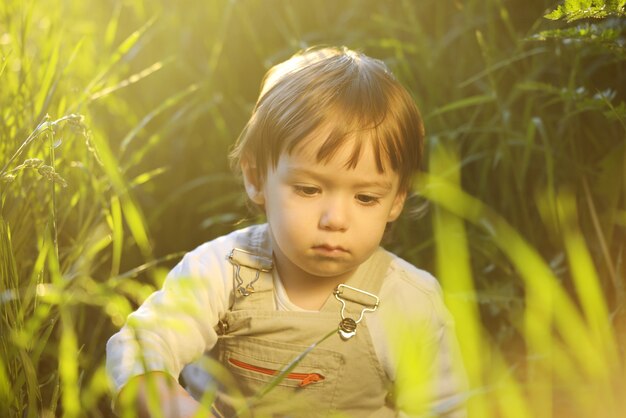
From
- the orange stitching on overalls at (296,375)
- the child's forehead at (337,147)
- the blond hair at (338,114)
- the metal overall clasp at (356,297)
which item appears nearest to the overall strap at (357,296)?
the metal overall clasp at (356,297)

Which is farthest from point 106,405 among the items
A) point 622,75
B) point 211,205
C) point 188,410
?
point 622,75

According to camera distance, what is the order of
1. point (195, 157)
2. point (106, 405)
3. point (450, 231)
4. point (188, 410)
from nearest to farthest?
point (188, 410), point (106, 405), point (450, 231), point (195, 157)

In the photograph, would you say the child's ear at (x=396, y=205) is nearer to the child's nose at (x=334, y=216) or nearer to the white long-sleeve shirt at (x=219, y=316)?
the white long-sleeve shirt at (x=219, y=316)

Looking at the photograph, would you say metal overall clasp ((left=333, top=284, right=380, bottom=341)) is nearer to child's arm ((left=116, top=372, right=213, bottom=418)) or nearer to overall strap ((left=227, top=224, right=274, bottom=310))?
overall strap ((left=227, top=224, right=274, bottom=310))

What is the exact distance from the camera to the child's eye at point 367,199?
192 centimetres

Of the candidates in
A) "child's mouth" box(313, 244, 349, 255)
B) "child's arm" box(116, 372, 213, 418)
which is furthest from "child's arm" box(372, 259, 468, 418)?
"child's arm" box(116, 372, 213, 418)

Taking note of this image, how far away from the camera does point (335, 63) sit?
2025 millimetres

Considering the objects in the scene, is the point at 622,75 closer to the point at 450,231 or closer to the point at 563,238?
the point at 563,238

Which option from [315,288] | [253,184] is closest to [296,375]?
[315,288]

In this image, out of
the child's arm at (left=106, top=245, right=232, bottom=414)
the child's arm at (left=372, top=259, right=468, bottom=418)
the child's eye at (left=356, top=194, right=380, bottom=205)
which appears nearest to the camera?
the child's arm at (left=106, top=245, right=232, bottom=414)

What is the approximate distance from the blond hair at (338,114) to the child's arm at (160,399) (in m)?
0.54

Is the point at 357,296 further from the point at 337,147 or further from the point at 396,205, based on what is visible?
the point at 337,147

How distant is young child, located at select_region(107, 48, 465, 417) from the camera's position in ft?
6.15

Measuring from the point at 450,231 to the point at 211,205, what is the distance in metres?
0.85
